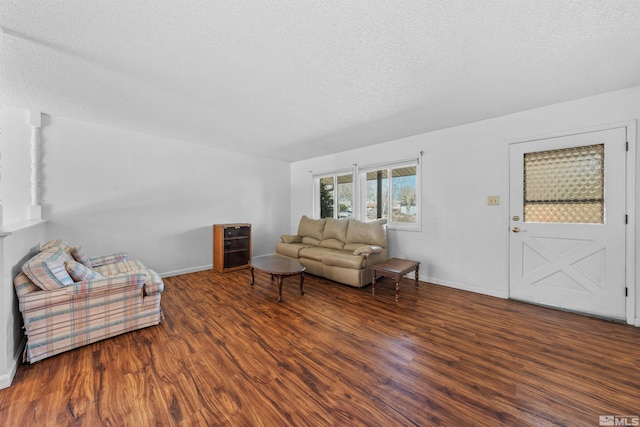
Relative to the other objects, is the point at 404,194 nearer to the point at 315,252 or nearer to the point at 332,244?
the point at 332,244

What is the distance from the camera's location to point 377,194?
4656 mm

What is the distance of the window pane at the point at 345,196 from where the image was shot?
16.9 ft

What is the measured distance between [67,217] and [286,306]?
333 centimetres

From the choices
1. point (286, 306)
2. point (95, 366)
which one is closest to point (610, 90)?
point (286, 306)

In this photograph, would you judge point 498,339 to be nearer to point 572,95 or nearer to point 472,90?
point 472,90

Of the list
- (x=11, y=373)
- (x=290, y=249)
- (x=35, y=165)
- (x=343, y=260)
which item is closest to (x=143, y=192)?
(x=35, y=165)

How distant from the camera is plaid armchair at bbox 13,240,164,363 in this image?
188cm

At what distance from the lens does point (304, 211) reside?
19.5 ft

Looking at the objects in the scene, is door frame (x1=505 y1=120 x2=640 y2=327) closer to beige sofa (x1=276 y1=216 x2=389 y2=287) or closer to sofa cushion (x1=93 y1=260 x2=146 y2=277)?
beige sofa (x1=276 y1=216 x2=389 y2=287)

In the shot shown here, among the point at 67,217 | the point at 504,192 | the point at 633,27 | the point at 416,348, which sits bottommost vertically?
the point at 416,348

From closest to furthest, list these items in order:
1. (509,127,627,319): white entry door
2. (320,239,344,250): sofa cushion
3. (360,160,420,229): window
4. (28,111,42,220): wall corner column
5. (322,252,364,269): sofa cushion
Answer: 1. (509,127,627,319): white entry door
2. (28,111,42,220): wall corner column
3. (322,252,364,269): sofa cushion
4. (360,160,420,229): window
5. (320,239,344,250): sofa cushion

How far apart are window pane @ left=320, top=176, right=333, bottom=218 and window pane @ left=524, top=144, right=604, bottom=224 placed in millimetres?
3478

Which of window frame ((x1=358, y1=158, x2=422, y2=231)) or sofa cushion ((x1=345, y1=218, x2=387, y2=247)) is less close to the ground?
window frame ((x1=358, y1=158, x2=422, y2=231))

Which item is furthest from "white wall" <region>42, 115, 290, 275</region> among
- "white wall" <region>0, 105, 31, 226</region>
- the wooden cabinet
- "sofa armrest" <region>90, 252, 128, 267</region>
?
"sofa armrest" <region>90, 252, 128, 267</region>
